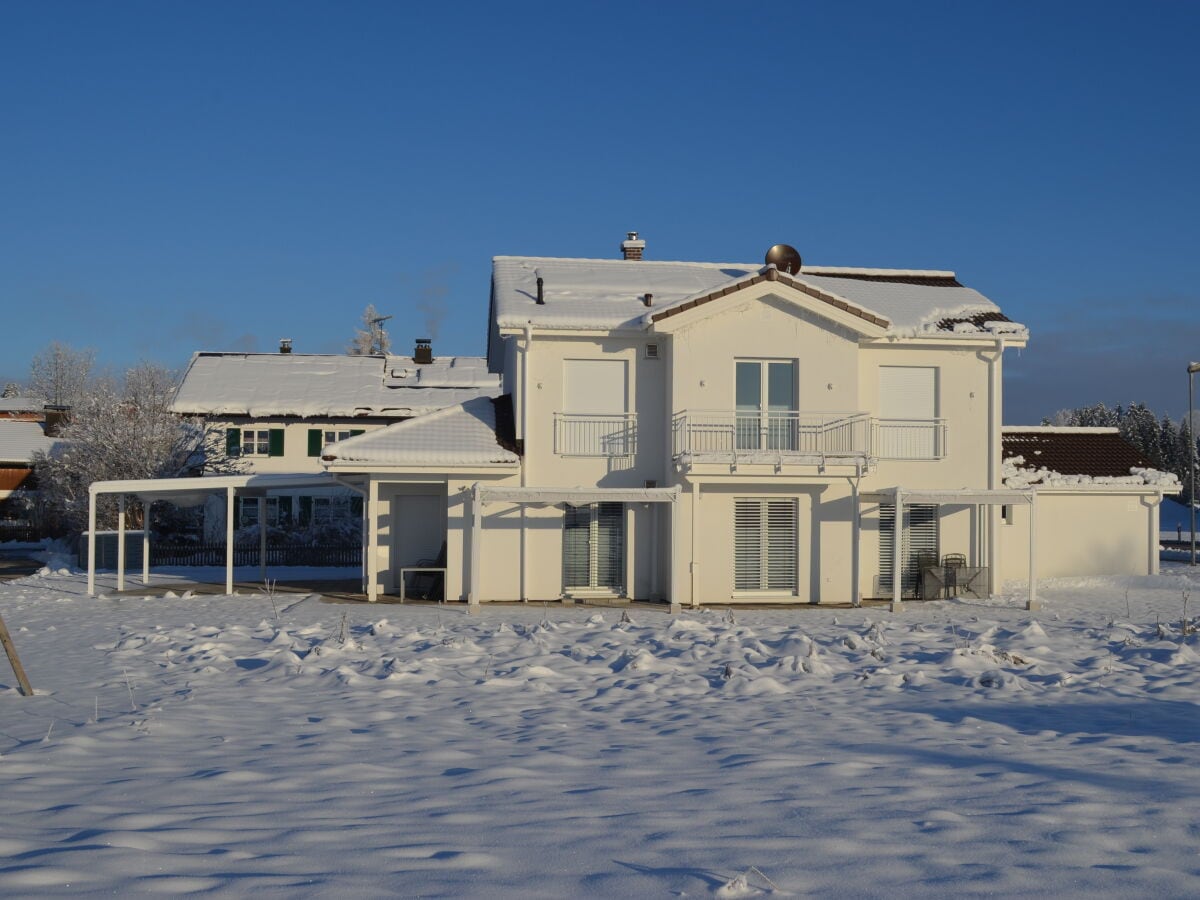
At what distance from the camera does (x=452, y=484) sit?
818 inches

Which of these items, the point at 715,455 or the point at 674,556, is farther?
the point at 715,455

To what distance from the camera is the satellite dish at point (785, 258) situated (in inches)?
955

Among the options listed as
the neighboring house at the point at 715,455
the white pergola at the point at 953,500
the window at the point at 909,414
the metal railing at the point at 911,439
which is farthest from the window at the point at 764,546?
the window at the point at 909,414

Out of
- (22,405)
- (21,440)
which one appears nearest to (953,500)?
(21,440)

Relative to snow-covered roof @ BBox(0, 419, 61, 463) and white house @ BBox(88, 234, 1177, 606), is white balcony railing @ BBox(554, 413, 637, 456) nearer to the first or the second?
white house @ BBox(88, 234, 1177, 606)

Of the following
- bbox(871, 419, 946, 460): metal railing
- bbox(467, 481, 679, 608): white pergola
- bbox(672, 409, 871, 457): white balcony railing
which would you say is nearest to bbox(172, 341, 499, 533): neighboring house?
bbox(467, 481, 679, 608): white pergola

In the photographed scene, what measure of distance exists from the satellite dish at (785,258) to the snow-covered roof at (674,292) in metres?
0.46

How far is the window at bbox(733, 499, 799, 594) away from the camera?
21.2 metres

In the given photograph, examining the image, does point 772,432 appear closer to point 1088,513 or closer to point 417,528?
point 417,528

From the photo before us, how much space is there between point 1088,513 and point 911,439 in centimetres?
610

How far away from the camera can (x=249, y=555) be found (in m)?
32.1

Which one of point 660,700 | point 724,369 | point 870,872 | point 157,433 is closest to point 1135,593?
point 724,369

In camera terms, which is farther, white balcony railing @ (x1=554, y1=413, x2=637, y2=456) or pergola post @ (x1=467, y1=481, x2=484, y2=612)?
white balcony railing @ (x1=554, y1=413, x2=637, y2=456)

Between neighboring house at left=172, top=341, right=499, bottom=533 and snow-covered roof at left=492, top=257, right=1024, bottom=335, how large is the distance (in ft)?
49.1
